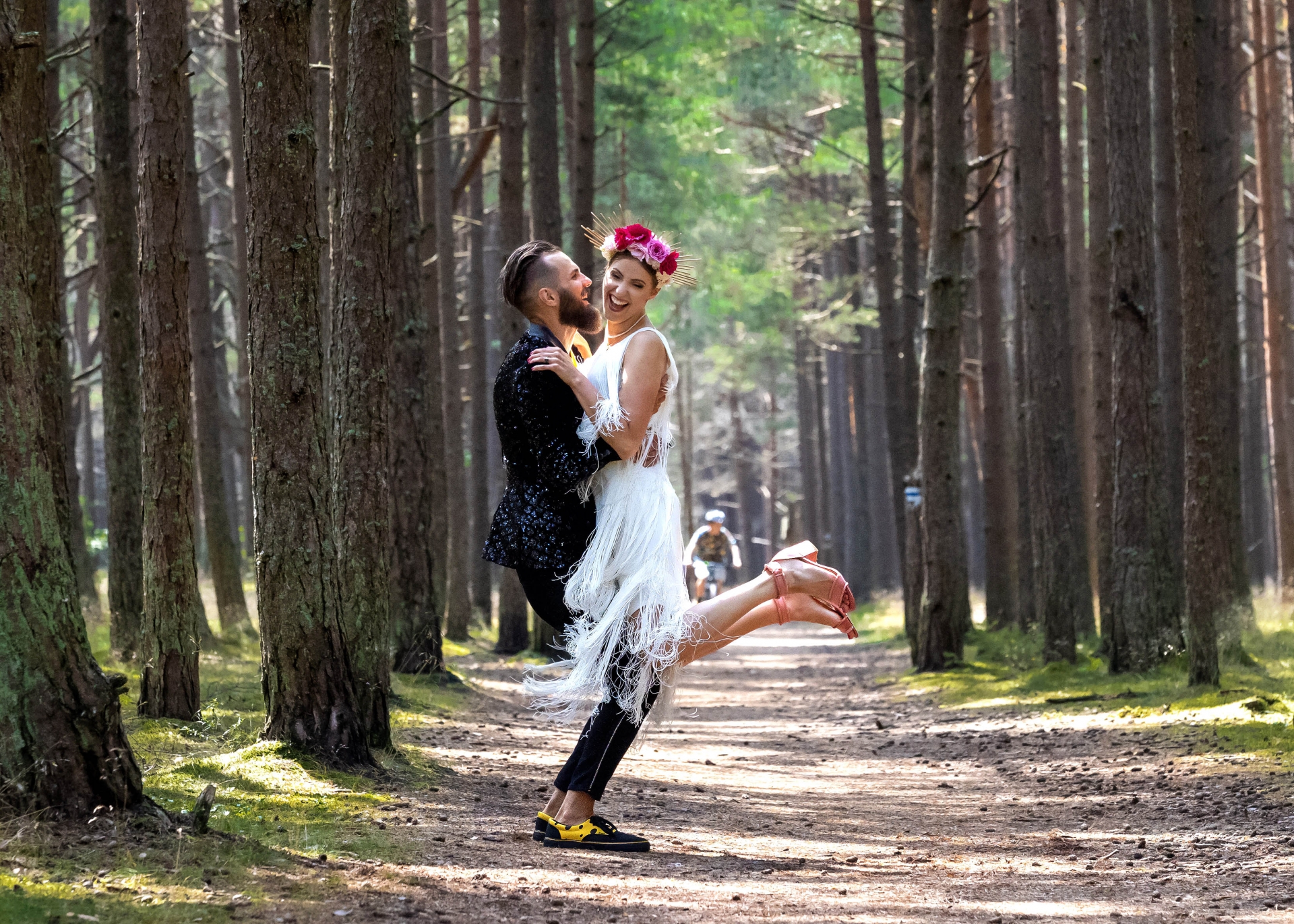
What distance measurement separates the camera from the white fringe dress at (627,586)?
5.12 meters

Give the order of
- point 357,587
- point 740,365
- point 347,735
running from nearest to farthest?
point 347,735, point 357,587, point 740,365

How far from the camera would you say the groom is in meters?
5.12

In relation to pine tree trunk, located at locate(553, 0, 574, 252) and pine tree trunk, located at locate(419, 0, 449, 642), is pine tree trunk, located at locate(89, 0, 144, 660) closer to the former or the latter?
pine tree trunk, located at locate(419, 0, 449, 642)

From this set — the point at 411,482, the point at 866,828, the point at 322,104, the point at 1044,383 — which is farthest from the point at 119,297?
the point at 1044,383

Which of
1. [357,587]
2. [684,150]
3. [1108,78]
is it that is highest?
[684,150]

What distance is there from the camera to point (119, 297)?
9914 millimetres

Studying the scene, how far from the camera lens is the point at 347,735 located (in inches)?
253

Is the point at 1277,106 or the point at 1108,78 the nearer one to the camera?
the point at 1108,78

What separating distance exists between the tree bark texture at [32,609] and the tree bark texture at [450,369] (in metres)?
12.3

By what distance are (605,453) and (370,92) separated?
4006 millimetres

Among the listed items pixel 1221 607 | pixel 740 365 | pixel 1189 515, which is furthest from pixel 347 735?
pixel 740 365

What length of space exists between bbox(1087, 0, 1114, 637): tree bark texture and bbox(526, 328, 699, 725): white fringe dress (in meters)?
7.23

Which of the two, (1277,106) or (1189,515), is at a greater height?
(1277,106)

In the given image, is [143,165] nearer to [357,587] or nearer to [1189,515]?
[357,587]
